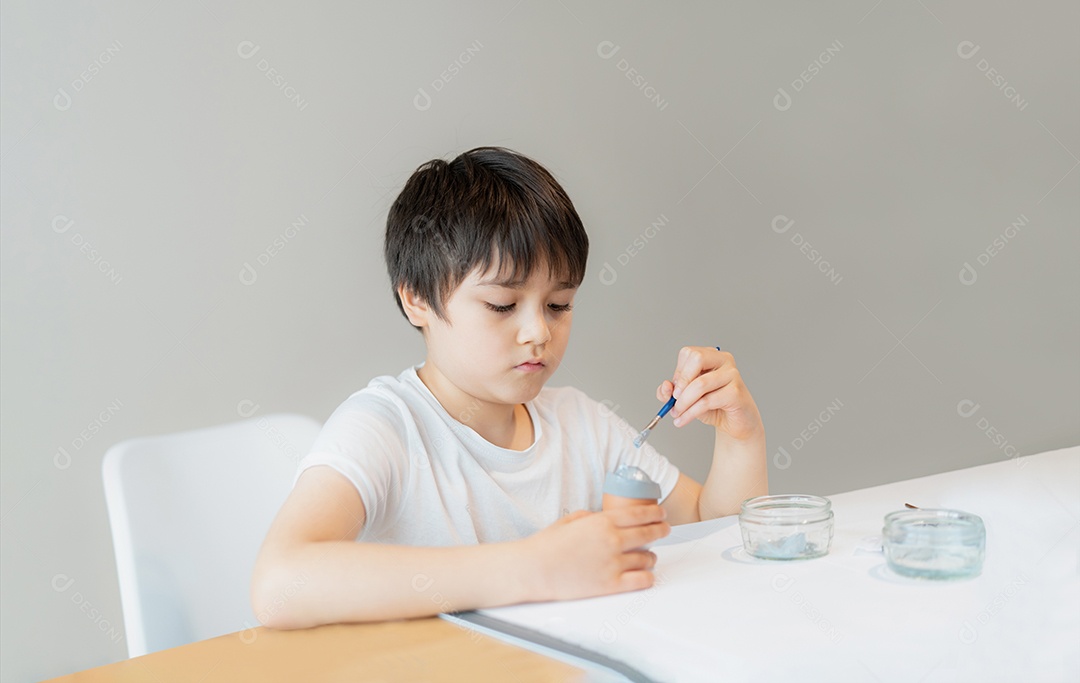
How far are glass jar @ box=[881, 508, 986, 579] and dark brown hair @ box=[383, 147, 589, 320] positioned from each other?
49 cm

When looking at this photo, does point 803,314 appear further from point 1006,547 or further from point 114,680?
point 114,680

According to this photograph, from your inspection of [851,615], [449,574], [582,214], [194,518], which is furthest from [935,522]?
[582,214]

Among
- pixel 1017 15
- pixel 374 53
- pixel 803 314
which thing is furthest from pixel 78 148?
pixel 1017 15

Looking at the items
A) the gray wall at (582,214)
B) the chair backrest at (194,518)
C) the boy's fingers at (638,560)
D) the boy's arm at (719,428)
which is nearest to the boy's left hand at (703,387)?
the boy's arm at (719,428)

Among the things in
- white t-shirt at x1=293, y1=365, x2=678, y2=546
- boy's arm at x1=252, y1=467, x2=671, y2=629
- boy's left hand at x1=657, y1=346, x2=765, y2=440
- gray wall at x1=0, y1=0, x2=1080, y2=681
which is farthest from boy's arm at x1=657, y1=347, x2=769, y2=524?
gray wall at x1=0, y1=0, x2=1080, y2=681

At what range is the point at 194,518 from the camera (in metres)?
1.19

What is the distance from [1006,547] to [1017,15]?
7.15ft

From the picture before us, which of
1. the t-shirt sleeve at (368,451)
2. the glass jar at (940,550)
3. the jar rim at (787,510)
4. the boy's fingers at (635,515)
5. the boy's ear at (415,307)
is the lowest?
the glass jar at (940,550)

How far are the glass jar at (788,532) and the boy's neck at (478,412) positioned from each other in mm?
411

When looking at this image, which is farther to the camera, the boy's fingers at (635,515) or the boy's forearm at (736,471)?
the boy's forearm at (736,471)

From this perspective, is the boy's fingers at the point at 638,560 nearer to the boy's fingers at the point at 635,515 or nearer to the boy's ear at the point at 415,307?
the boy's fingers at the point at 635,515

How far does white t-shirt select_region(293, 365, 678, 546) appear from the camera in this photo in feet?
3.38

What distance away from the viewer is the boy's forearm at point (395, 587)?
807 millimetres

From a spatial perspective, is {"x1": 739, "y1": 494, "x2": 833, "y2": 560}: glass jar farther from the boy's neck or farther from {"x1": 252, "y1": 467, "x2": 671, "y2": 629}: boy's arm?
the boy's neck
